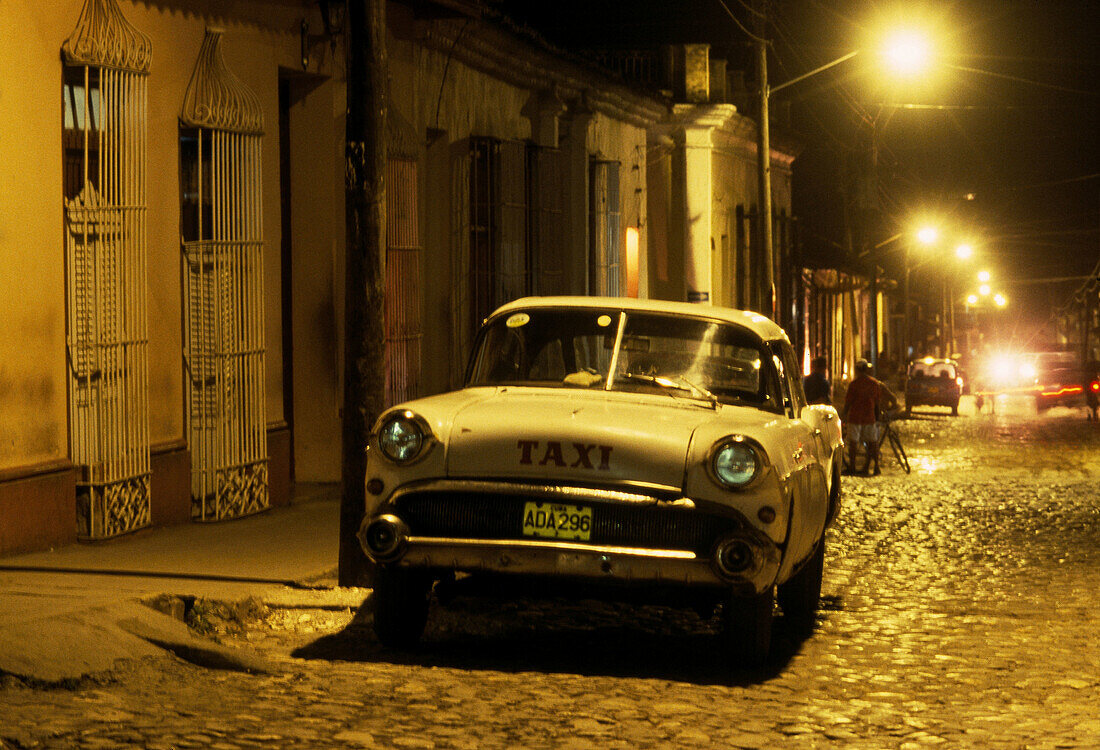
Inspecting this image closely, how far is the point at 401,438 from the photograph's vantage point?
297 inches

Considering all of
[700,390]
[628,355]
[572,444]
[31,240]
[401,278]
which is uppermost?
[31,240]

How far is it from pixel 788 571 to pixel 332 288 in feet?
28.5

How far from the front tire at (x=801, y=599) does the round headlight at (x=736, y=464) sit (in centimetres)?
174

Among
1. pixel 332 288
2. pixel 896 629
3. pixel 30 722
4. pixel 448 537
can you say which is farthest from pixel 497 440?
pixel 332 288

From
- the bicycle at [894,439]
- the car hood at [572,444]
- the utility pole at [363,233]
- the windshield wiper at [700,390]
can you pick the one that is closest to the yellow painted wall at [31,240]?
the utility pole at [363,233]

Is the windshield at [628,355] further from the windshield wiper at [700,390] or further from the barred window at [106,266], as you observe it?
the barred window at [106,266]

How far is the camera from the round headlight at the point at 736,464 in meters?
7.23

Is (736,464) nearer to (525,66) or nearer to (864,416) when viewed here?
(864,416)

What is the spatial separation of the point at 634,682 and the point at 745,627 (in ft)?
1.97

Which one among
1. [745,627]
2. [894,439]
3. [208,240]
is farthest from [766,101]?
[745,627]

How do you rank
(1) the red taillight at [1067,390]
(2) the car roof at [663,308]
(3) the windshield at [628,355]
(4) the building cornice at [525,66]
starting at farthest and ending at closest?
1. (1) the red taillight at [1067,390]
2. (4) the building cornice at [525,66]
3. (2) the car roof at [663,308]
4. (3) the windshield at [628,355]

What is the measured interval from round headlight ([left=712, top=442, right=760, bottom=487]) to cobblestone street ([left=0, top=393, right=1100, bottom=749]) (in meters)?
0.97

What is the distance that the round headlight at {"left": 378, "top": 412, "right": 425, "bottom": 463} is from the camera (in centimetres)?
749

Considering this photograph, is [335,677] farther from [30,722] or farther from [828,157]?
[828,157]
